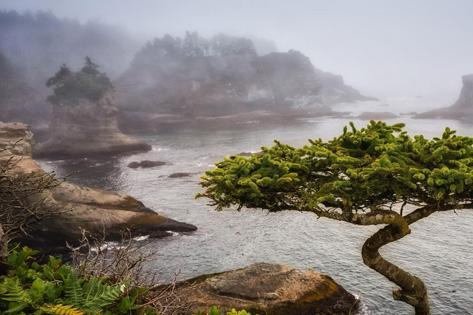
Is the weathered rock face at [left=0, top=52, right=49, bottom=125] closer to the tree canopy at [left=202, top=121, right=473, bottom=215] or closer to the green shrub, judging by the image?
the tree canopy at [left=202, top=121, right=473, bottom=215]

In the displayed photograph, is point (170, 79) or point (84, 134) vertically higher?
point (170, 79)

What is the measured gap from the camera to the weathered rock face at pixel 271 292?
17.0m

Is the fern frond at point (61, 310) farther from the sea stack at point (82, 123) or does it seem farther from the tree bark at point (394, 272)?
the sea stack at point (82, 123)

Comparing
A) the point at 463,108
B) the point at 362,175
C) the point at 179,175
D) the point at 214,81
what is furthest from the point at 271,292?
the point at 214,81

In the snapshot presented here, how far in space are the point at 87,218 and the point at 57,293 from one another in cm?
2306

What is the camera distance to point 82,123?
7212 cm

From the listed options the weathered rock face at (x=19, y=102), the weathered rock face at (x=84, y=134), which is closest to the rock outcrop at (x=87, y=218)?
the weathered rock face at (x=84, y=134)

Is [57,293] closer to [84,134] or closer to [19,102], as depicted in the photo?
[84,134]

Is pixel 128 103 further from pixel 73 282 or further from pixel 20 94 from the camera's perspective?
pixel 73 282

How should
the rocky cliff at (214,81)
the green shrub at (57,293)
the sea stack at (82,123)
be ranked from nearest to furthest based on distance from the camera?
the green shrub at (57,293) → the sea stack at (82,123) → the rocky cliff at (214,81)

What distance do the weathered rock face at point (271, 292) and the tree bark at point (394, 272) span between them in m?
4.20

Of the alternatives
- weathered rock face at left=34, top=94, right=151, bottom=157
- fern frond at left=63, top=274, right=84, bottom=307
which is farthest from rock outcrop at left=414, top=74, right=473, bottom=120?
fern frond at left=63, top=274, right=84, bottom=307

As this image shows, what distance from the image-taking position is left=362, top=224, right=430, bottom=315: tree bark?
563 inches

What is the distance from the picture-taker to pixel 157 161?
61406mm
